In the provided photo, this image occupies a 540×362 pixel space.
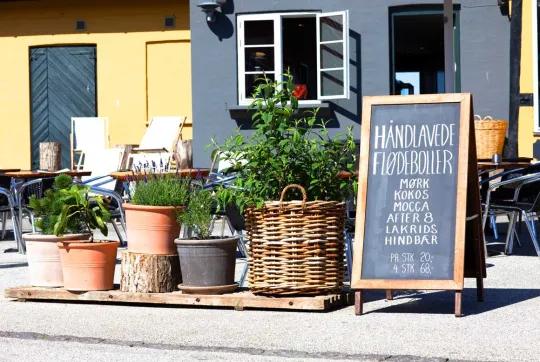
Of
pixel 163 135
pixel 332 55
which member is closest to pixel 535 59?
pixel 332 55

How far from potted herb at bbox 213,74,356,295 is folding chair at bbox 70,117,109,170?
10177mm

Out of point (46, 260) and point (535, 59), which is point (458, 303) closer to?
point (46, 260)

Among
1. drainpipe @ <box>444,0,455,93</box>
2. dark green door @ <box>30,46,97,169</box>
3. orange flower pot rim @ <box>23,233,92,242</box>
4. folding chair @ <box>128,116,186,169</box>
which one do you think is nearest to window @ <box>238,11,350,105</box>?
folding chair @ <box>128,116,186,169</box>

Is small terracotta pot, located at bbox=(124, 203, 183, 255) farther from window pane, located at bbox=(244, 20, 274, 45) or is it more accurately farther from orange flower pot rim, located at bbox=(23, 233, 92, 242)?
window pane, located at bbox=(244, 20, 274, 45)

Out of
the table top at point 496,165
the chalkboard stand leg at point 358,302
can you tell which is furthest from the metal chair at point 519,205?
the chalkboard stand leg at point 358,302

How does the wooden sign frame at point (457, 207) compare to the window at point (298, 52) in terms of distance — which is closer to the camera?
the wooden sign frame at point (457, 207)

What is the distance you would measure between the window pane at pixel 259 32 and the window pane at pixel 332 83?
3.16 ft

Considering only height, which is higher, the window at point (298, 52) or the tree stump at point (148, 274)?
the window at point (298, 52)

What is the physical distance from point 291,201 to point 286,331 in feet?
2.96

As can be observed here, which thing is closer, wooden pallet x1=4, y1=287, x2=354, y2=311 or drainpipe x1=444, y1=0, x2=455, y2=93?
wooden pallet x1=4, y1=287, x2=354, y2=311

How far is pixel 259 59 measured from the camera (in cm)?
1442

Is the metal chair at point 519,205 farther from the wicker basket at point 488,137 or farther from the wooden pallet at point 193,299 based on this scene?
the wooden pallet at point 193,299

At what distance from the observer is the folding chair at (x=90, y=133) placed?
1631 cm

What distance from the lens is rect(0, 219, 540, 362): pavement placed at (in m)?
4.77
